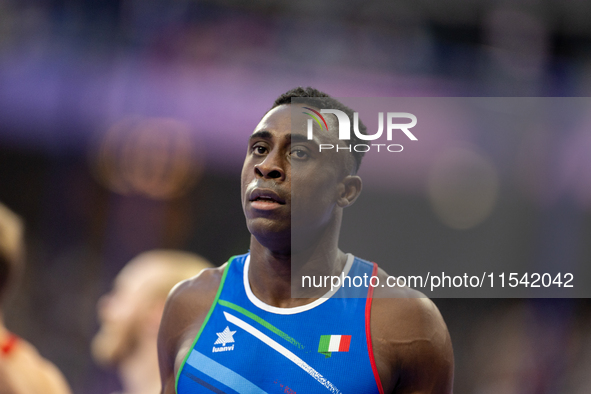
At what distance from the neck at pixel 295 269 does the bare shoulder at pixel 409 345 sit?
0.21 meters

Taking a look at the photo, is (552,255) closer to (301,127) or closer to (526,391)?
(526,391)

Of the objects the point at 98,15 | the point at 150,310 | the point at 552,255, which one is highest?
the point at 98,15

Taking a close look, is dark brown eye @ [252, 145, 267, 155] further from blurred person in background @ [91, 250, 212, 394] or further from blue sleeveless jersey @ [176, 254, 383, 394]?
blurred person in background @ [91, 250, 212, 394]

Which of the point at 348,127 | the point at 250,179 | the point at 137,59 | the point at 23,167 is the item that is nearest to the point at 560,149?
the point at 348,127

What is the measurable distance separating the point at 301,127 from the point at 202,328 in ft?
2.58

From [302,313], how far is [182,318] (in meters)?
0.48

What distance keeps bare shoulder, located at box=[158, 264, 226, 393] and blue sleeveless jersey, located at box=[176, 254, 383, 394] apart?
7cm

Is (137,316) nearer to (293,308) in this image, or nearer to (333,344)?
(293,308)

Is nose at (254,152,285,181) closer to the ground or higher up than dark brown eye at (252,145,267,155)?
closer to the ground

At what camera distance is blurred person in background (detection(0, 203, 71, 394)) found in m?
3.54

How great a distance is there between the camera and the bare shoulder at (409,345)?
5.15ft

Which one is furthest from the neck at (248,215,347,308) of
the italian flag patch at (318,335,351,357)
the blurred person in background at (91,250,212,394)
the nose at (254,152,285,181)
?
the blurred person in background at (91,250,212,394)

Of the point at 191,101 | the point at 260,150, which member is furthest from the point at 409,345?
the point at 191,101

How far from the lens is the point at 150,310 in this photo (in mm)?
3721
